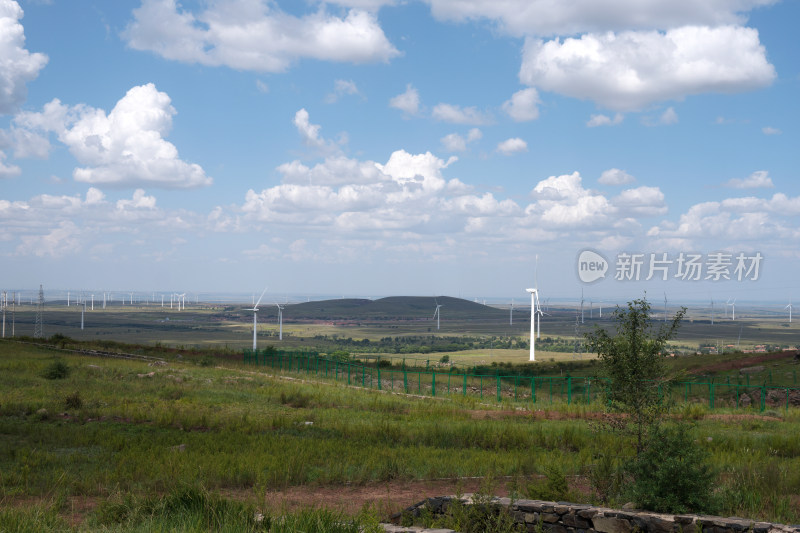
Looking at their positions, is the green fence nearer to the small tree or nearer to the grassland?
the grassland

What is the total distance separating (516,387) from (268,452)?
1087 inches

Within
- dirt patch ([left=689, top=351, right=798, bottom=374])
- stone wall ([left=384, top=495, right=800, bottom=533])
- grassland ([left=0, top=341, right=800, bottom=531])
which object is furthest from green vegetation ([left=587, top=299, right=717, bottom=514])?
dirt patch ([left=689, top=351, right=798, bottom=374])

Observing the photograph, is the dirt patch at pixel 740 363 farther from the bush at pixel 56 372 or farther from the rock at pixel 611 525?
the rock at pixel 611 525

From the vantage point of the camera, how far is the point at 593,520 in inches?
434

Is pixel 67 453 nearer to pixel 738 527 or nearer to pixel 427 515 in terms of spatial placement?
pixel 427 515

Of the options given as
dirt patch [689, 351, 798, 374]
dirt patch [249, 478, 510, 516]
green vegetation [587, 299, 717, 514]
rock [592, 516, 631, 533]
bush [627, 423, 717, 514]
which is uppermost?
green vegetation [587, 299, 717, 514]

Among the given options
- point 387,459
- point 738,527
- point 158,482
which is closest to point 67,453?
point 158,482

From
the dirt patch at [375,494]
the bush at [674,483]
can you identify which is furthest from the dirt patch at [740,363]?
the bush at [674,483]

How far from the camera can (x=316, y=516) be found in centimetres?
918

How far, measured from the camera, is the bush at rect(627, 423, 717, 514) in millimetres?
11500

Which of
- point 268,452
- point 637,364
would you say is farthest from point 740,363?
point 268,452

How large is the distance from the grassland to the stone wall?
1.02 m

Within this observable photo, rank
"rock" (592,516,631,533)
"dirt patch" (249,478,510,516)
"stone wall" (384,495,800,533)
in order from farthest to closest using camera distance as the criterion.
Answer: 1. "dirt patch" (249,478,510,516)
2. "rock" (592,516,631,533)
3. "stone wall" (384,495,800,533)

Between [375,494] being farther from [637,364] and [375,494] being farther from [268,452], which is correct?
[637,364]
